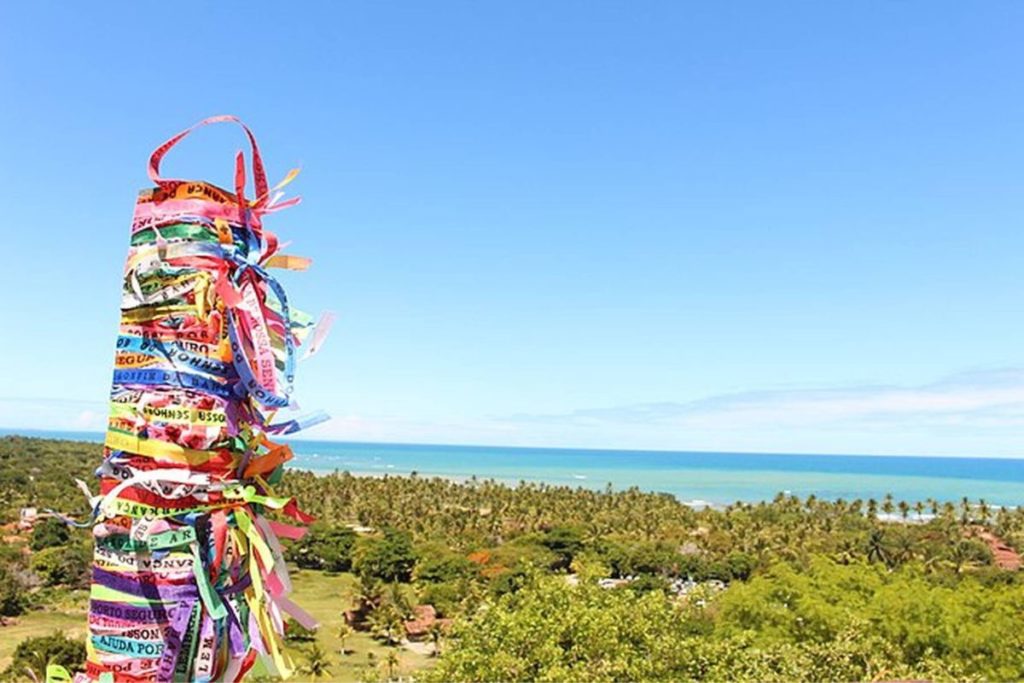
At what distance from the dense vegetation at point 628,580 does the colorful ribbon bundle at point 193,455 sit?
107cm

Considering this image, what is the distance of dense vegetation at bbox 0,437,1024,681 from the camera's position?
1082cm

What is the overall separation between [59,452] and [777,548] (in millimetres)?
78718

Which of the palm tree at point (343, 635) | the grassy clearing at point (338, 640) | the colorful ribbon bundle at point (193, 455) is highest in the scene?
the colorful ribbon bundle at point (193, 455)

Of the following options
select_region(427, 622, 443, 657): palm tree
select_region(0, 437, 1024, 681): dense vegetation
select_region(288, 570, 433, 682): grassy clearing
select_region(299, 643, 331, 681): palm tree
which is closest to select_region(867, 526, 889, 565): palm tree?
select_region(0, 437, 1024, 681): dense vegetation

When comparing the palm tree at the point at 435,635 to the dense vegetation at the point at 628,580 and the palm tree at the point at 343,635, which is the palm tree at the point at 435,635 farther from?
the palm tree at the point at 343,635

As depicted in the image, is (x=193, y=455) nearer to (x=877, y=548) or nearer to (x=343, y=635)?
(x=343, y=635)

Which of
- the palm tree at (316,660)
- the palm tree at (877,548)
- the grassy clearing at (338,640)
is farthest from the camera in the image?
the palm tree at (877,548)

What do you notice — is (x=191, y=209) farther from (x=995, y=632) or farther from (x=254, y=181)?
(x=995, y=632)

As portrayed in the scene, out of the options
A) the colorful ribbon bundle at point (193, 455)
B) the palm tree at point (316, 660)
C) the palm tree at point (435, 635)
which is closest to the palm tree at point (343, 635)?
the palm tree at point (316, 660)

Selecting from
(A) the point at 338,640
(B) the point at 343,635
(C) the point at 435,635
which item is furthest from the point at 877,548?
(B) the point at 343,635

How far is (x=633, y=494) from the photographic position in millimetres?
70125

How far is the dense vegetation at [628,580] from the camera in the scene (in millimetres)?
10820

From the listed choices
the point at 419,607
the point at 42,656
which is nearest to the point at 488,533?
the point at 419,607

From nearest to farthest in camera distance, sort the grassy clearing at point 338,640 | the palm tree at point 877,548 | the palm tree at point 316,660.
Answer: the palm tree at point 316,660
the grassy clearing at point 338,640
the palm tree at point 877,548
